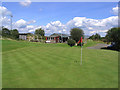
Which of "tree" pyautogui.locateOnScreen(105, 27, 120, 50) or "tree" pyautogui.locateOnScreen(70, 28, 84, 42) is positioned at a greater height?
"tree" pyautogui.locateOnScreen(70, 28, 84, 42)

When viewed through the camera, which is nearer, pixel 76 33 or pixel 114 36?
pixel 114 36

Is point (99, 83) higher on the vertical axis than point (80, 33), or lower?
lower

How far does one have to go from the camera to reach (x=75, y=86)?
7582mm

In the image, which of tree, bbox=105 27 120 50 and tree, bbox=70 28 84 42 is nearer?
tree, bbox=105 27 120 50

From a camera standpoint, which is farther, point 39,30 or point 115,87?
point 39,30

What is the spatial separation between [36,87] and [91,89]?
336 cm

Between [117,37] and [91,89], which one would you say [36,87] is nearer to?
[91,89]

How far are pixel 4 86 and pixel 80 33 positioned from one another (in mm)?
66187

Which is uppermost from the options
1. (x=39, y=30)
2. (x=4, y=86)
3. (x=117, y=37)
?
(x=39, y=30)

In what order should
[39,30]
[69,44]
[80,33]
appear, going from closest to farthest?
[69,44] < [80,33] < [39,30]

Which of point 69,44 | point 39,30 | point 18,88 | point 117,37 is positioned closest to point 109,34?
point 117,37

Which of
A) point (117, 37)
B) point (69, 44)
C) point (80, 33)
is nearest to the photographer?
point (117, 37)

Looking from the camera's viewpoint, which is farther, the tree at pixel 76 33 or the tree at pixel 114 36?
the tree at pixel 76 33

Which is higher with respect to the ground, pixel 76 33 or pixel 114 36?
pixel 76 33
